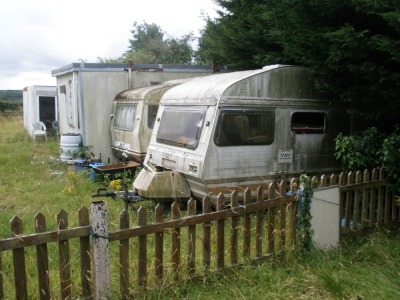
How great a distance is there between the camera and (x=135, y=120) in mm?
10477

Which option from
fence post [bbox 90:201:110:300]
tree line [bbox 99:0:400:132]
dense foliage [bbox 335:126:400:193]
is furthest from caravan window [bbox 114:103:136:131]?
fence post [bbox 90:201:110:300]

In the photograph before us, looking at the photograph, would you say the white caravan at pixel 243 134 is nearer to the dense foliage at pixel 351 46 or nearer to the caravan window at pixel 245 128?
the caravan window at pixel 245 128

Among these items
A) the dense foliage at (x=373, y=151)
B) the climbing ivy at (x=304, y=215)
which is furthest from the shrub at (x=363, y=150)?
the climbing ivy at (x=304, y=215)

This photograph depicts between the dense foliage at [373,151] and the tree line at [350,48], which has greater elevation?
the tree line at [350,48]

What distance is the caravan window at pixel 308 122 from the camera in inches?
279

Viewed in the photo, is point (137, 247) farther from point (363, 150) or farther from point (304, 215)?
point (363, 150)

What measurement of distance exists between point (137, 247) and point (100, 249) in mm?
941

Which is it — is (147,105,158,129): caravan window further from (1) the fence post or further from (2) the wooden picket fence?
(1) the fence post

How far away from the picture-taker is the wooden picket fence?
3225 mm

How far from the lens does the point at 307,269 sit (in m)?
4.31

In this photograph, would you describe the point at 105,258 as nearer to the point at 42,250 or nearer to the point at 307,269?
the point at 42,250

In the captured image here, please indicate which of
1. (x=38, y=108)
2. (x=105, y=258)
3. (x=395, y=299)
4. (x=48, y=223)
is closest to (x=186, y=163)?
(x=48, y=223)

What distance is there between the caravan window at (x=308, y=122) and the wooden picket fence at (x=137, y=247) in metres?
1.79

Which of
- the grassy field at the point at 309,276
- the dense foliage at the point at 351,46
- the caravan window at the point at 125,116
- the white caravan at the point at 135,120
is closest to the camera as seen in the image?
the grassy field at the point at 309,276
